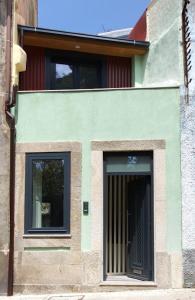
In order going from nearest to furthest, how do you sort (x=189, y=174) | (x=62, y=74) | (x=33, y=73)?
(x=189, y=174) < (x=33, y=73) < (x=62, y=74)

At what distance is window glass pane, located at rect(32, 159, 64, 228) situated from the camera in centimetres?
1194

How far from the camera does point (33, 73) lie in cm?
1413

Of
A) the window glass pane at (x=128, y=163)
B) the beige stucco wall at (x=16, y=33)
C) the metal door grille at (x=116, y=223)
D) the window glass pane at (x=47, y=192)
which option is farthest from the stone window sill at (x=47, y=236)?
the beige stucco wall at (x=16, y=33)

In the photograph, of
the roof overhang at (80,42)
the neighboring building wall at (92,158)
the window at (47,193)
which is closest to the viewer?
the neighboring building wall at (92,158)

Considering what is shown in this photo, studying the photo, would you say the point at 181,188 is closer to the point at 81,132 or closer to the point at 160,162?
the point at 160,162

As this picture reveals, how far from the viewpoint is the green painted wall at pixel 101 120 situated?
11.7 meters

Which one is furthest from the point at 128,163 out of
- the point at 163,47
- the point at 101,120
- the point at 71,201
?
the point at 163,47

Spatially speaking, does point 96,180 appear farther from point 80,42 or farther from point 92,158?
point 80,42

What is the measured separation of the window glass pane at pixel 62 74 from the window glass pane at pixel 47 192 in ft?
9.66

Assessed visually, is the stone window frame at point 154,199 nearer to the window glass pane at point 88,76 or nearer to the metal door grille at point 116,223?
the metal door grille at point 116,223

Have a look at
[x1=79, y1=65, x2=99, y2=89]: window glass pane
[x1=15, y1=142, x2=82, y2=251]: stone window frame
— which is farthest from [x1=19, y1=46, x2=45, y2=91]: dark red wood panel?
[x1=15, y1=142, x2=82, y2=251]: stone window frame

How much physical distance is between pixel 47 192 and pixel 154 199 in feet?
7.97

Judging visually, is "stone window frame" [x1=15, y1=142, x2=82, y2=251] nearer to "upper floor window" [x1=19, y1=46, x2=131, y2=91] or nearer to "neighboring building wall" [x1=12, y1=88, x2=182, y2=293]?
"neighboring building wall" [x1=12, y1=88, x2=182, y2=293]

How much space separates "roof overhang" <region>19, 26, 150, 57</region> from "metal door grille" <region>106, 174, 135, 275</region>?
11.4 ft
